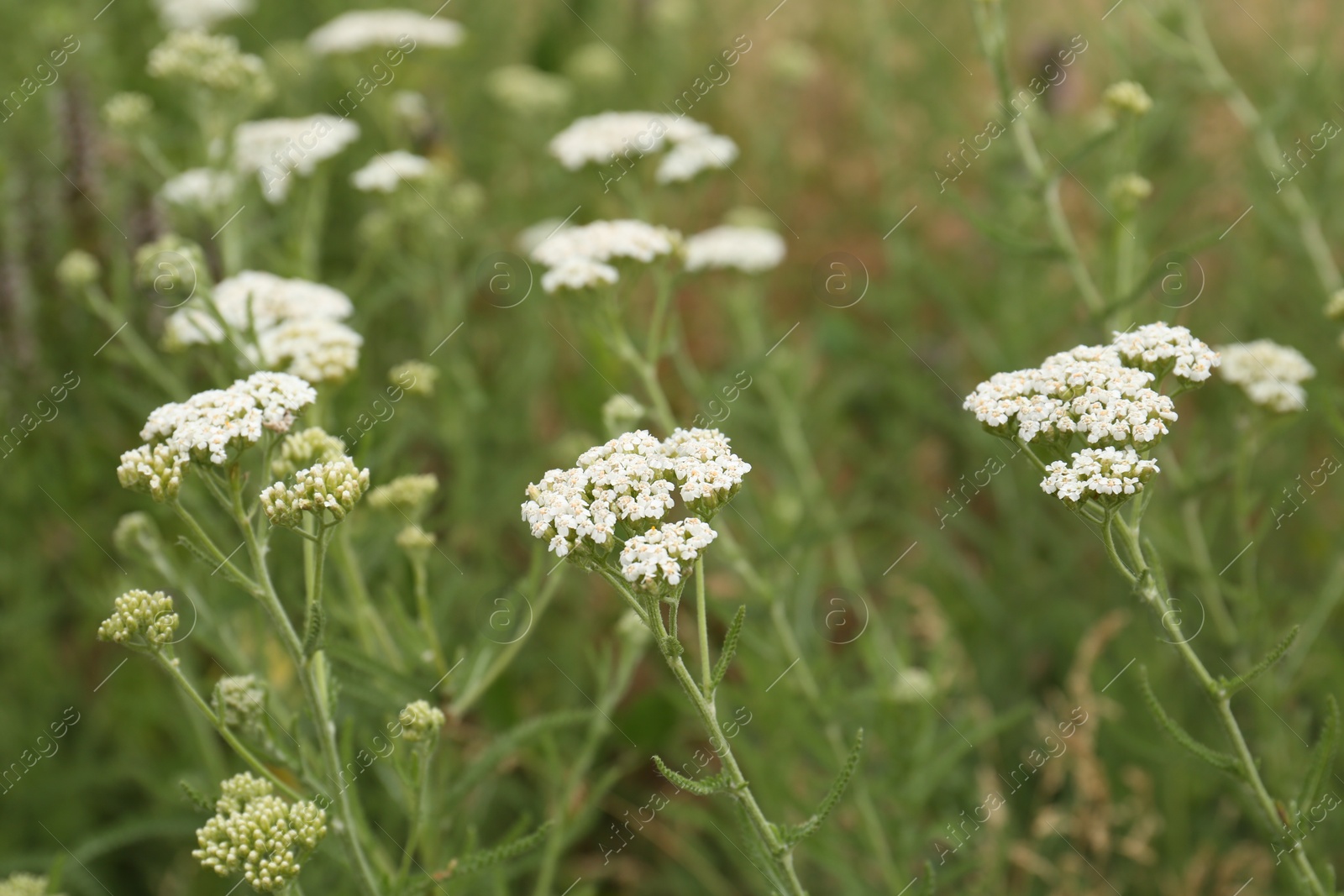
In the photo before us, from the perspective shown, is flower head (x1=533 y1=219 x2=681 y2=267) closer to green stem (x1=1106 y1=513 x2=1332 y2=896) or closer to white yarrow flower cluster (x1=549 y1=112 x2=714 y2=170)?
white yarrow flower cluster (x1=549 y1=112 x2=714 y2=170)

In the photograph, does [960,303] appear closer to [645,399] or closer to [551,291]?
[645,399]

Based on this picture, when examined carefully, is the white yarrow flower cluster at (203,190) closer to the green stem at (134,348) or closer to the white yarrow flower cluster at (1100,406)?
the green stem at (134,348)

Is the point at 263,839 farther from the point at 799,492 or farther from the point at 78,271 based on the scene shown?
the point at 799,492

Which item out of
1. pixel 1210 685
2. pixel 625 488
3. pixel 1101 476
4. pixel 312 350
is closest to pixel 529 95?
pixel 312 350

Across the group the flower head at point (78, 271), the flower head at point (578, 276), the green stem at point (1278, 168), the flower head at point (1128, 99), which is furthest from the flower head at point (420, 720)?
the green stem at point (1278, 168)

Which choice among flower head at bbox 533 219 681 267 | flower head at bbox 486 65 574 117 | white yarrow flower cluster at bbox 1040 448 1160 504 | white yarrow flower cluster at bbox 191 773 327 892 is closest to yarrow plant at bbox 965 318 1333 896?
white yarrow flower cluster at bbox 1040 448 1160 504

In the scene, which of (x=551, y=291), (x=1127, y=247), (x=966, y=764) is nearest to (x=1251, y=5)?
(x=1127, y=247)
